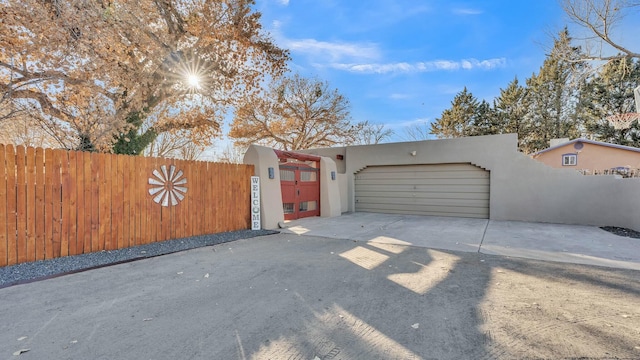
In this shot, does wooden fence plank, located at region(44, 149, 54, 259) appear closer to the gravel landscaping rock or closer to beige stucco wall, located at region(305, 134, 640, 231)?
beige stucco wall, located at region(305, 134, 640, 231)

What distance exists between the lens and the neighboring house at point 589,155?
55.0 ft

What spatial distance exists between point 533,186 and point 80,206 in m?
11.3

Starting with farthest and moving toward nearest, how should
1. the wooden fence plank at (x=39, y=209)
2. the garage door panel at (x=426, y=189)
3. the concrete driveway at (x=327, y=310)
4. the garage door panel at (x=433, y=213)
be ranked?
the garage door panel at (x=426, y=189) < the garage door panel at (x=433, y=213) < the wooden fence plank at (x=39, y=209) < the concrete driveway at (x=327, y=310)

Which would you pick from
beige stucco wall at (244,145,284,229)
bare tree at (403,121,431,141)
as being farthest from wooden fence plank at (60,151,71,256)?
bare tree at (403,121,431,141)

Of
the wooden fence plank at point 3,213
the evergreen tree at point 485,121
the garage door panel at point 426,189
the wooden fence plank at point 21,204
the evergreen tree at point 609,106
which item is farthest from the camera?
the evergreen tree at point 485,121

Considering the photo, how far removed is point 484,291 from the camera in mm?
3236

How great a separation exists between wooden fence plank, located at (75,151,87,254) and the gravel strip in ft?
0.70

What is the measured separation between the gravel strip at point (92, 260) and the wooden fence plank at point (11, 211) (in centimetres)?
18

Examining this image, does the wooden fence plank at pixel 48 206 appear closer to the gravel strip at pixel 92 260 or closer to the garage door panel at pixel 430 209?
the gravel strip at pixel 92 260

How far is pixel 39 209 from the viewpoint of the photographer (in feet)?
13.8

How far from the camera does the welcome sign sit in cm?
744

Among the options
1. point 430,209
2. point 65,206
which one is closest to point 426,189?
point 430,209

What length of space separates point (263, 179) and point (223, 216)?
56.4 inches

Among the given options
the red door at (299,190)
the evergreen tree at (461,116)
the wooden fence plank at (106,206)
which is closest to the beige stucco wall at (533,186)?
the red door at (299,190)
